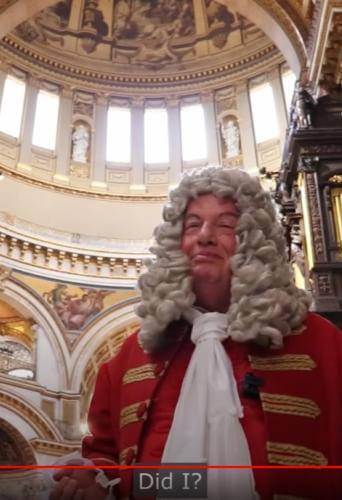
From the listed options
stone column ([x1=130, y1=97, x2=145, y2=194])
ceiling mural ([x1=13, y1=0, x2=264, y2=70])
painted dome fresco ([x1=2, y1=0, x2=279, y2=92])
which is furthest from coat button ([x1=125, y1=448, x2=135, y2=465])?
ceiling mural ([x1=13, y1=0, x2=264, y2=70])

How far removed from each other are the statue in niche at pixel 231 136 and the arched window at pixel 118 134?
273 centimetres

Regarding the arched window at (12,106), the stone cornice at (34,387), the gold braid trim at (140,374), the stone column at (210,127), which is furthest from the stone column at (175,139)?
the gold braid trim at (140,374)

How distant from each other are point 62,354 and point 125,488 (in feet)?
48.3

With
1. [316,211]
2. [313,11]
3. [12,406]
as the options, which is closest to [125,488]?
[316,211]

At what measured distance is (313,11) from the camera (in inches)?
460

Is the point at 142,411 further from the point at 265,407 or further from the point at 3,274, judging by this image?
the point at 3,274

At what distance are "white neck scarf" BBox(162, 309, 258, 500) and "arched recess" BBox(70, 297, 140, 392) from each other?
14.4m

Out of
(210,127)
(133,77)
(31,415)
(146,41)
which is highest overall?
(146,41)

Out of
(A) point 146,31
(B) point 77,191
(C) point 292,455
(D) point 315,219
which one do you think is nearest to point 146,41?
(A) point 146,31

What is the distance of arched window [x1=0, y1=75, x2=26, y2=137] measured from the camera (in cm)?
1842

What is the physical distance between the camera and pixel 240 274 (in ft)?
8.20

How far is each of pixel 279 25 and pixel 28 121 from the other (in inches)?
333

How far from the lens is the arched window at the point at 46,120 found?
18984 mm

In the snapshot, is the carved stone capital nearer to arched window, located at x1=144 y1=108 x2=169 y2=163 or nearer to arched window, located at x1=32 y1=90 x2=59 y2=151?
arched window, located at x1=32 y1=90 x2=59 y2=151
